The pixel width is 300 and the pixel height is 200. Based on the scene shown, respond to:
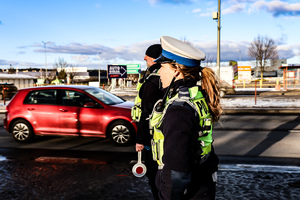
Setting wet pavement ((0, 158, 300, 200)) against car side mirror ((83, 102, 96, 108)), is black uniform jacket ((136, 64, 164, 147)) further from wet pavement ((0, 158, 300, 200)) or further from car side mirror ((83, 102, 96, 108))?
car side mirror ((83, 102, 96, 108))

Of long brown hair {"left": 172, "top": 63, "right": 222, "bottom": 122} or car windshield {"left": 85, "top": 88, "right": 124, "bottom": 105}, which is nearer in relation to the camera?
long brown hair {"left": 172, "top": 63, "right": 222, "bottom": 122}

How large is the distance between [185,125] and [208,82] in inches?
16.1

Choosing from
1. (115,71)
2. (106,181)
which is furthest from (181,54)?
(115,71)

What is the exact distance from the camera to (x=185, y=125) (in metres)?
1.63

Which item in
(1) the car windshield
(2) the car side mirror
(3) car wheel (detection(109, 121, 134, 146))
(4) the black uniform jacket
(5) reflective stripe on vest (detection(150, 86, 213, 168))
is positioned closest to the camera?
(5) reflective stripe on vest (detection(150, 86, 213, 168))

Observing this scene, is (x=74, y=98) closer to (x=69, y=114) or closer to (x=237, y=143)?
(x=69, y=114)

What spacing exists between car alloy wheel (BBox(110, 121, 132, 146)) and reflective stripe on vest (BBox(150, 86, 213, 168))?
17.2ft

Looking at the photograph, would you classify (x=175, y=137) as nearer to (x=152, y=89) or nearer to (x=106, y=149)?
(x=152, y=89)

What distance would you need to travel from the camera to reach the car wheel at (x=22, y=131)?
7766 mm

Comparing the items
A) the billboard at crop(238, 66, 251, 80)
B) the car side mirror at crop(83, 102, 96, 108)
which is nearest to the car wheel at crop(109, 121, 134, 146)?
the car side mirror at crop(83, 102, 96, 108)

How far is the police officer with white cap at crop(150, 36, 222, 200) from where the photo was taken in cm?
162

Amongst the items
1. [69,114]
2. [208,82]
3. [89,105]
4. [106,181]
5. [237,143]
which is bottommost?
[106,181]

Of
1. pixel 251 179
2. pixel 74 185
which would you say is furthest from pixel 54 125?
pixel 251 179

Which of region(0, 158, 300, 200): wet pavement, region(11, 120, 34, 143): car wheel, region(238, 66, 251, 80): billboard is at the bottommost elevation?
region(0, 158, 300, 200): wet pavement
